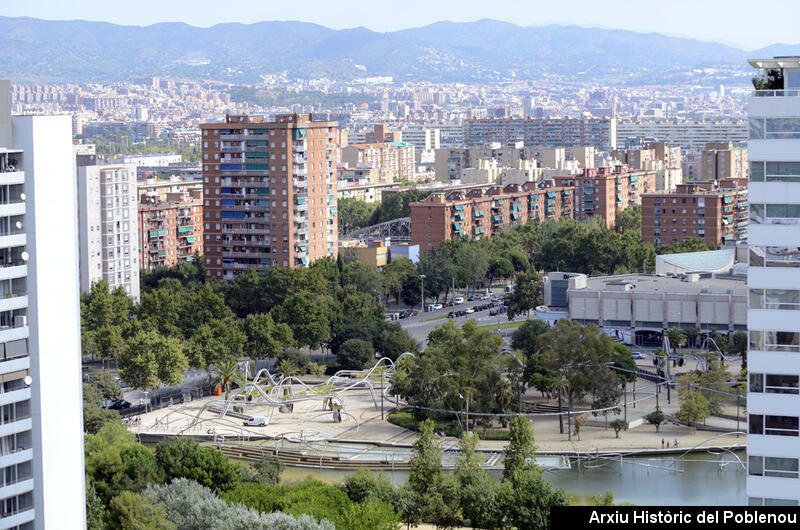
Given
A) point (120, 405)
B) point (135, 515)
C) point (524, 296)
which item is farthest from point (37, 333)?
point (524, 296)

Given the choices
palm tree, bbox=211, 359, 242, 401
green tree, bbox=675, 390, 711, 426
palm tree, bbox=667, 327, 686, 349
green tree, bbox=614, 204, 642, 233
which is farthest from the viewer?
green tree, bbox=614, 204, 642, 233

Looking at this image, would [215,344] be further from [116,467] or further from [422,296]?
[422,296]

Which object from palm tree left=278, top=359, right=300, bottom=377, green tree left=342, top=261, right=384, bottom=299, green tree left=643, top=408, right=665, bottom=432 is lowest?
green tree left=643, top=408, right=665, bottom=432

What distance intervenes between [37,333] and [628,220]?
2078 inches

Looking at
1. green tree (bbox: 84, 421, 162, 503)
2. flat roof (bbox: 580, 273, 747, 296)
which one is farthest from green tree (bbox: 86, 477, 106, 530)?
flat roof (bbox: 580, 273, 747, 296)

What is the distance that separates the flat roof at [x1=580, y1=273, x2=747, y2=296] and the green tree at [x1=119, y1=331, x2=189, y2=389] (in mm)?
13088

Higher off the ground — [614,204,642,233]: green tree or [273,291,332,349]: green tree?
[614,204,642,233]: green tree

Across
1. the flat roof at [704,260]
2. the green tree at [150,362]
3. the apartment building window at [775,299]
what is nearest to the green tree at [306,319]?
the green tree at [150,362]

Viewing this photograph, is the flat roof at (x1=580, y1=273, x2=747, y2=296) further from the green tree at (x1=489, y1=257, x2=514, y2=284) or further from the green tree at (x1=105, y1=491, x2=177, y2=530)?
the green tree at (x1=105, y1=491, x2=177, y2=530)

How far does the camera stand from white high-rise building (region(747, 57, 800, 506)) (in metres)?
11.7

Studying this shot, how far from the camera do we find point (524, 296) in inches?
1673

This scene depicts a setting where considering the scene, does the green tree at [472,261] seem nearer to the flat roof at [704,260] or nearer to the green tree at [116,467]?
the flat roof at [704,260]

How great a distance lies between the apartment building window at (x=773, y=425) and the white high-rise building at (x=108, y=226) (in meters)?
32.2

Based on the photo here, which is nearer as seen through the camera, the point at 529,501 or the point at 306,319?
the point at 529,501
